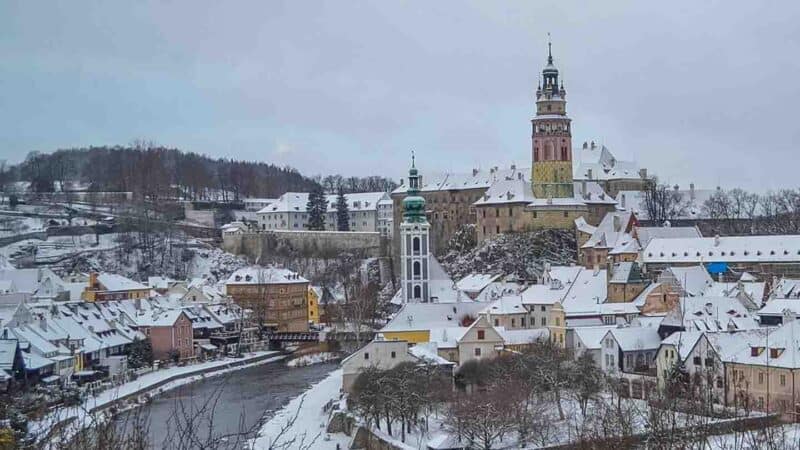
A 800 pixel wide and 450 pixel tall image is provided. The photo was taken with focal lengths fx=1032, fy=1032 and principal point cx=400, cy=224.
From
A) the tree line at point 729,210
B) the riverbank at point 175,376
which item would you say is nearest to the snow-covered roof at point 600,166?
the tree line at point 729,210

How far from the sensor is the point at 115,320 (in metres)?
42.0

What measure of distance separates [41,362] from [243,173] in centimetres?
6841

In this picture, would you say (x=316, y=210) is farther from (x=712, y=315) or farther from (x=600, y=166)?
(x=712, y=315)

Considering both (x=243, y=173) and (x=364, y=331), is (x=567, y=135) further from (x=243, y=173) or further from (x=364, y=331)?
(x=243, y=173)

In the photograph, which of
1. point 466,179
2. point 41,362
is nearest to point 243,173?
point 466,179

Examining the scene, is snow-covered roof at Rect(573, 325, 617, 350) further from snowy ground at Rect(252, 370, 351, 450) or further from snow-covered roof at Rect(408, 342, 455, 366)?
snowy ground at Rect(252, 370, 351, 450)

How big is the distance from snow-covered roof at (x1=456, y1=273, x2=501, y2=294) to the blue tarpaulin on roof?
409 inches

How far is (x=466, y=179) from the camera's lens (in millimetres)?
71250

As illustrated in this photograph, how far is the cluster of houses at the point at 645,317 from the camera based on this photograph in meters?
25.4

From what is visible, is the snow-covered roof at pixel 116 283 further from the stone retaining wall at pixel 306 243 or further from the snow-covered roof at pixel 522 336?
the snow-covered roof at pixel 522 336

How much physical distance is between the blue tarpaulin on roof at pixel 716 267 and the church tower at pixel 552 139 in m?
13.2

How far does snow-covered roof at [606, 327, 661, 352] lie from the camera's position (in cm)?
3014

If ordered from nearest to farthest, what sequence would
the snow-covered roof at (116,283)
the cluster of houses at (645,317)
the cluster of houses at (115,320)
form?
1. the cluster of houses at (645,317)
2. the cluster of houses at (115,320)
3. the snow-covered roof at (116,283)

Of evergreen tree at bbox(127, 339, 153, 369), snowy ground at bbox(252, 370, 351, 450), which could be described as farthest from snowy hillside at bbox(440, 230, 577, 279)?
snowy ground at bbox(252, 370, 351, 450)
